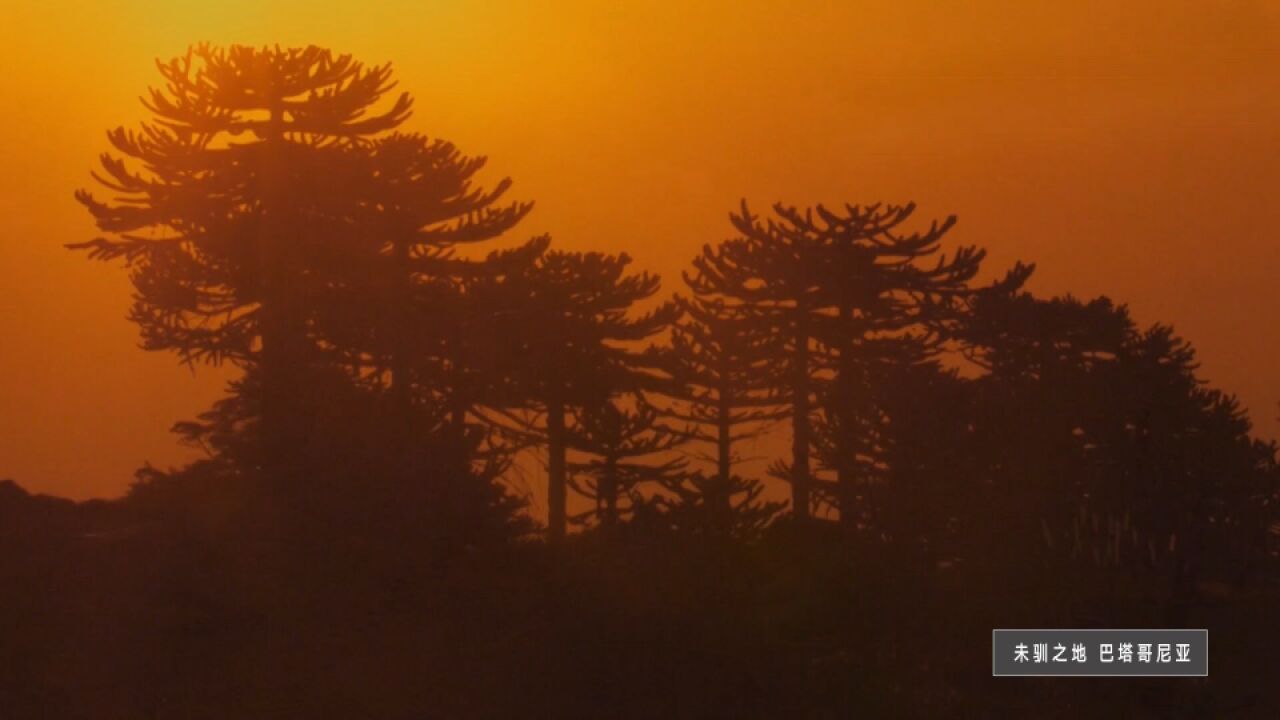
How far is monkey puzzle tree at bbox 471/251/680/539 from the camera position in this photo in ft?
143

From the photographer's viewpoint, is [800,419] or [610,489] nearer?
[610,489]

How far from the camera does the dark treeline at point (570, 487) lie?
2131 centimetres

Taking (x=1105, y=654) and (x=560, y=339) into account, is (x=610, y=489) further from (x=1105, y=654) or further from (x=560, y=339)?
(x=1105, y=654)

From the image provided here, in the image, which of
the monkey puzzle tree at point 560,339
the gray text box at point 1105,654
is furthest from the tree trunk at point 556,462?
the gray text box at point 1105,654

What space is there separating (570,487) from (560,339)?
3817mm

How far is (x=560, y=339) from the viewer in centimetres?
4438

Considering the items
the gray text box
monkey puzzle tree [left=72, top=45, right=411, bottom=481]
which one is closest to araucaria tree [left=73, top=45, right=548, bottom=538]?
monkey puzzle tree [left=72, top=45, right=411, bottom=481]

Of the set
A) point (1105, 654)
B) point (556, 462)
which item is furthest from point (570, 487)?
point (1105, 654)

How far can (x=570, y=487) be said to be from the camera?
4431 centimetres

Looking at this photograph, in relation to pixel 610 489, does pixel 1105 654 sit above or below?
below

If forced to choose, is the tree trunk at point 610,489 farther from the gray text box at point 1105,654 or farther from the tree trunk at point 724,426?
the gray text box at point 1105,654

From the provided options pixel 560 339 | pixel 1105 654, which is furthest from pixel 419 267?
pixel 1105 654

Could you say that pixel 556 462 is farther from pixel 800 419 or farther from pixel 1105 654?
pixel 1105 654

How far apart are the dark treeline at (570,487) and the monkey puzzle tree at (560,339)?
93 mm
